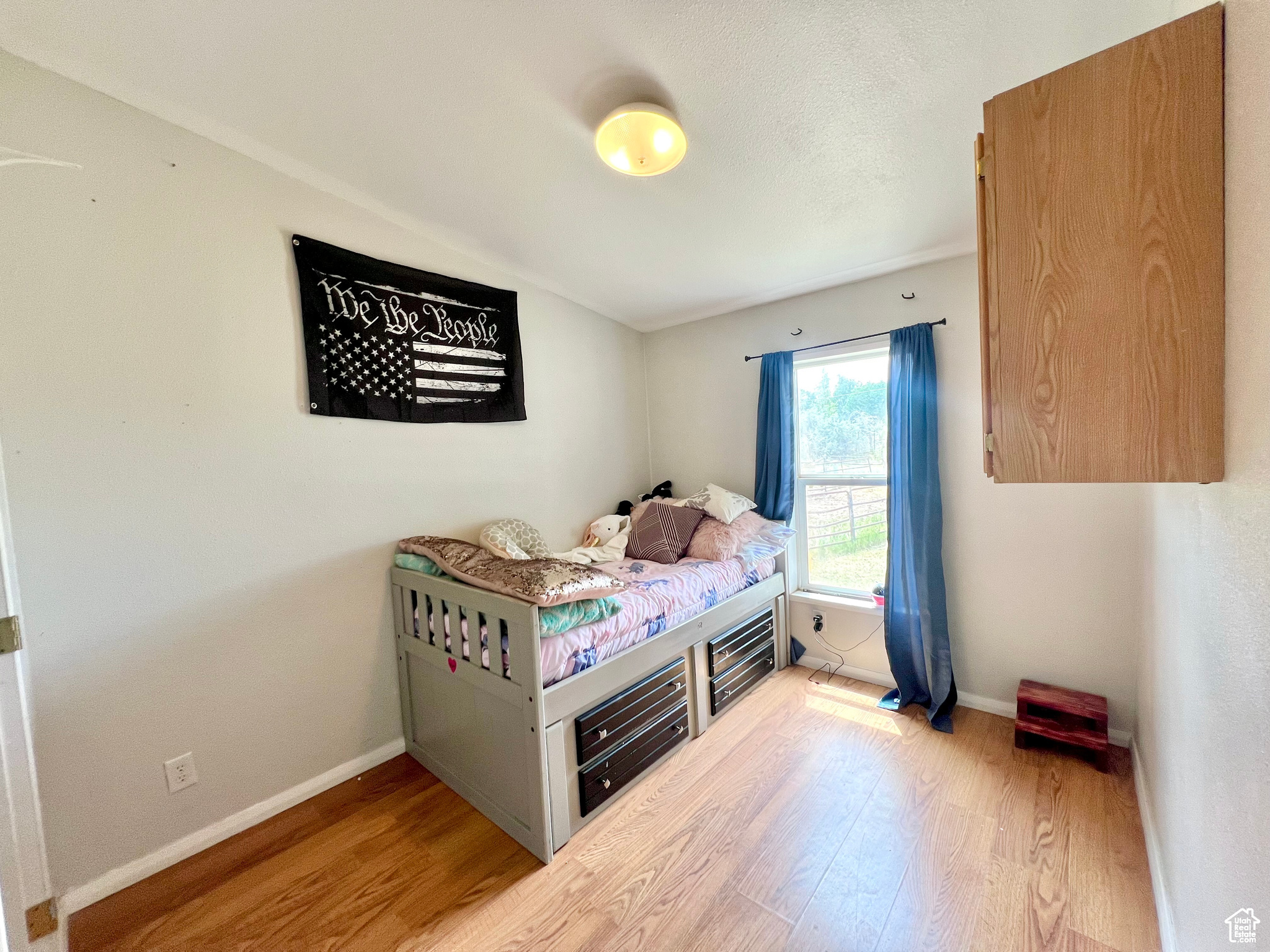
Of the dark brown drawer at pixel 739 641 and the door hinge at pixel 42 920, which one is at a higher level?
the dark brown drawer at pixel 739 641

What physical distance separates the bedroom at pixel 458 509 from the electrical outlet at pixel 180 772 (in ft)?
0.09

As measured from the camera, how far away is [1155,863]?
144cm

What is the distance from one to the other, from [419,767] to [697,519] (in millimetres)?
1895

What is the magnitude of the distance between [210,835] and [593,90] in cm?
296

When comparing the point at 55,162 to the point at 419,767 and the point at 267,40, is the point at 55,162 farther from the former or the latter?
the point at 419,767

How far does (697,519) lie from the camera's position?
9.58ft

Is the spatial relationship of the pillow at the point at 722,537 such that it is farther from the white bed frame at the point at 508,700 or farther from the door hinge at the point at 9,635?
the door hinge at the point at 9,635

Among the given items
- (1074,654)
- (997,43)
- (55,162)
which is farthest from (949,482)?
(55,162)

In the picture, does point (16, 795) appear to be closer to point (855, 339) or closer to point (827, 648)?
point (827, 648)

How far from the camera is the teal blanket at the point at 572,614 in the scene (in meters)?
1.61

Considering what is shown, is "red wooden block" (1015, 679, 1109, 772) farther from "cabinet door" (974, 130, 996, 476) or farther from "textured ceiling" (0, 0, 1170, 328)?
"textured ceiling" (0, 0, 1170, 328)

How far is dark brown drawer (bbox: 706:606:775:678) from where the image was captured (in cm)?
241

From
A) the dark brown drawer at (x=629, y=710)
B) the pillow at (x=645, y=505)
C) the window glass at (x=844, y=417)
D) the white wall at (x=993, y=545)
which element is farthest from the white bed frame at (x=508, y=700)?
the white wall at (x=993, y=545)

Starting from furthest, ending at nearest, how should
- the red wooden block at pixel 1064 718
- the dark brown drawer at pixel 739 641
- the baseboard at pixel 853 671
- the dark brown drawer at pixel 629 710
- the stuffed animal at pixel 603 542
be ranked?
the stuffed animal at pixel 603 542 < the baseboard at pixel 853 671 < the dark brown drawer at pixel 739 641 < the red wooden block at pixel 1064 718 < the dark brown drawer at pixel 629 710
